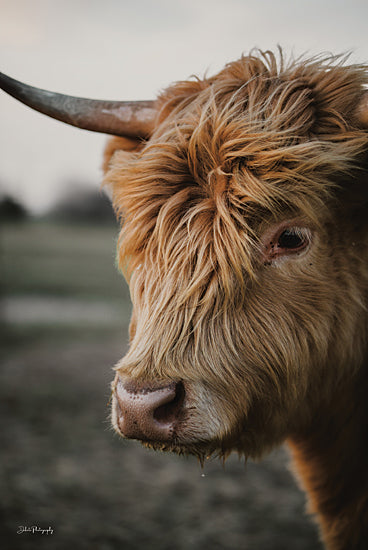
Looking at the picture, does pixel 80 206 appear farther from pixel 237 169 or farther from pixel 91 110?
pixel 237 169

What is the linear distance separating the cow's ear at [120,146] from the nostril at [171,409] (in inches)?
47.8

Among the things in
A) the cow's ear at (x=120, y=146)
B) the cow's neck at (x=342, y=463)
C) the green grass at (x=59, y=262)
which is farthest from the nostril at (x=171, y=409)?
the green grass at (x=59, y=262)

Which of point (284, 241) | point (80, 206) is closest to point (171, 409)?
point (284, 241)

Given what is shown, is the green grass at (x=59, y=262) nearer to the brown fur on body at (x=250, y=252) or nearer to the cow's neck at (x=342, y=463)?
the cow's neck at (x=342, y=463)

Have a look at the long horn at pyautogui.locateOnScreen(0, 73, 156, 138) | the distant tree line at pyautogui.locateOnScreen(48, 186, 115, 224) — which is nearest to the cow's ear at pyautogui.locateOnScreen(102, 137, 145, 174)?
the long horn at pyautogui.locateOnScreen(0, 73, 156, 138)

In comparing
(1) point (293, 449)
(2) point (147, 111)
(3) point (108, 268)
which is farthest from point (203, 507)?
(3) point (108, 268)

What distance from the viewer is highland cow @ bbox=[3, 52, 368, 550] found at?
5.43 feet

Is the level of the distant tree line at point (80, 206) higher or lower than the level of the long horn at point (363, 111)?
lower

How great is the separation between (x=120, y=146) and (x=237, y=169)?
87 cm

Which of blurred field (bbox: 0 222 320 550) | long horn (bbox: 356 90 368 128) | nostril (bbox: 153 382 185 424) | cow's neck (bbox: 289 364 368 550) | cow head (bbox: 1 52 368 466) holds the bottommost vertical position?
blurred field (bbox: 0 222 320 550)

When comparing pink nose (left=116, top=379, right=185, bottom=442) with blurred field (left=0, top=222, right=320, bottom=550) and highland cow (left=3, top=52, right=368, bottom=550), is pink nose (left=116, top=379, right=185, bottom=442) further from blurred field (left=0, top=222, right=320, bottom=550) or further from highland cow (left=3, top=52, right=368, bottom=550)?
blurred field (left=0, top=222, right=320, bottom=550)

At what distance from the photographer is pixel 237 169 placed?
1.76m

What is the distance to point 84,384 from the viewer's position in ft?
24.2

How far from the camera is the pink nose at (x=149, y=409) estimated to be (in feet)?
4.99
